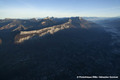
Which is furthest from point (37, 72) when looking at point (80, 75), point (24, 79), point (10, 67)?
point (80, 75)

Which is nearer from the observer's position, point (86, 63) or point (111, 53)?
point (86, 63)

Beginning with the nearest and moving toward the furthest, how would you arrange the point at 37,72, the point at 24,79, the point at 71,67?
the point at 24,79 < the point at 37,72 < the point at 71,67

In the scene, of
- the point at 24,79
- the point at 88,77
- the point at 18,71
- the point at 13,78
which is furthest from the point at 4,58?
the point at 88,77

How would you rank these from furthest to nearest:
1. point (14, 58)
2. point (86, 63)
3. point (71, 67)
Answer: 1. point (14, 58)
2. point (86, 63)
3. point (71, 67)

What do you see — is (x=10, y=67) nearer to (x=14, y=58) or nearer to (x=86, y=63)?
(x=14, y=58)

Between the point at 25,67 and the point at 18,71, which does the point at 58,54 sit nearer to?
the point at 25,67

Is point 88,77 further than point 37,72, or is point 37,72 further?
point 37,72

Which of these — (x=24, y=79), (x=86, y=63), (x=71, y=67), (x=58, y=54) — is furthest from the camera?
(x=58, y=54)

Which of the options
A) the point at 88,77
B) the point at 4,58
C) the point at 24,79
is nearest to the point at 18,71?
the point at 24,79

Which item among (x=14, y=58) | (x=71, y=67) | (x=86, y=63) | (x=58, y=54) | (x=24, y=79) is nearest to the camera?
(x=24, y=79)
